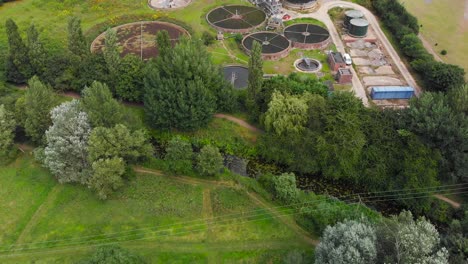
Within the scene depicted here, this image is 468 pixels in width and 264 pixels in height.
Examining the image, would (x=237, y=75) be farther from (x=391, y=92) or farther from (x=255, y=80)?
(x=391, y=92)

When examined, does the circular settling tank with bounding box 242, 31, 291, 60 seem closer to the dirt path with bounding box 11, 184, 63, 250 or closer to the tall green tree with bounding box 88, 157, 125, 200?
the tall green tree with bounding box 88, 157, 125, 200

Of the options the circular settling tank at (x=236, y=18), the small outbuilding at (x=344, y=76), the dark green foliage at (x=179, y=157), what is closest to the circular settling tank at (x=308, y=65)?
the small outbuilding at (x=344, y=76)

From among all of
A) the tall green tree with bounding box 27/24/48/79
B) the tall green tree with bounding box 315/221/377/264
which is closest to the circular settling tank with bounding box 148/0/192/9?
the tall green tree with bounding box 27/24/48/79

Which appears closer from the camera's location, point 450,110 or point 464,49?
point 450,110

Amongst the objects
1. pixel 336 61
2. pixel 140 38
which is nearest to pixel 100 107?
pixel 140 38

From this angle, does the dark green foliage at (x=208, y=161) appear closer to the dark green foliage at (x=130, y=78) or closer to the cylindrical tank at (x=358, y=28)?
the dark green foliage at (x=130, y=78)

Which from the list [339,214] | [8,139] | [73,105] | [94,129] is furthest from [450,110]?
[8,139]

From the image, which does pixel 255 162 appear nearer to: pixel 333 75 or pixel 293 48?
pixel 333 75
